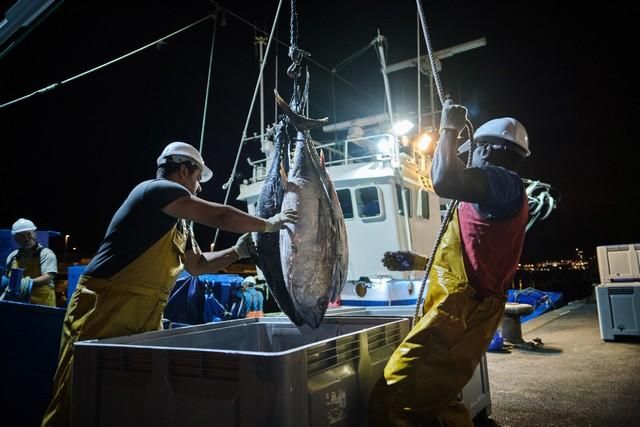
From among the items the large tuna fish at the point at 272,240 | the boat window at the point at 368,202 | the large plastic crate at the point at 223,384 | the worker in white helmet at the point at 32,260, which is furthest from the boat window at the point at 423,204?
the large plastic crate at the point at 223,384

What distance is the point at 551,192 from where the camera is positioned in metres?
3.29

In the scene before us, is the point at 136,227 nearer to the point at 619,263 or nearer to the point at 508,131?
the point at 508,131

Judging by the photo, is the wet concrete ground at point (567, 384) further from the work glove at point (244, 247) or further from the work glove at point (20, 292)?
the work glove at point (20, 292)

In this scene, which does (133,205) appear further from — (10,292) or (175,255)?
(10,292)

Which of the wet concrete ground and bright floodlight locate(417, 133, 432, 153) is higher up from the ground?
bright floodlight locate(417, 133, 432, 153)

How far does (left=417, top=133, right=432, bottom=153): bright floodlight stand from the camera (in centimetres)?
1044

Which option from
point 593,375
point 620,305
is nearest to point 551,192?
point 593,375

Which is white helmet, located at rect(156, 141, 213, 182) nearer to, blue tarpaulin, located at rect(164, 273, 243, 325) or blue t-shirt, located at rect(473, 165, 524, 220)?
blue t-shirt, located at rect(473, 165, 524, 220)

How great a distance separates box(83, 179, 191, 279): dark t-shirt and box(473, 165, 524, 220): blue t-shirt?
144 centimetres

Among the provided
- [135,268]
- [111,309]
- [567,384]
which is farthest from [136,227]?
[567,384]

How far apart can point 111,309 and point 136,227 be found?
426mm

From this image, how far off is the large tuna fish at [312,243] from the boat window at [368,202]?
627 centimetres

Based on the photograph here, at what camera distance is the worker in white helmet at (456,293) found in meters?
1.66

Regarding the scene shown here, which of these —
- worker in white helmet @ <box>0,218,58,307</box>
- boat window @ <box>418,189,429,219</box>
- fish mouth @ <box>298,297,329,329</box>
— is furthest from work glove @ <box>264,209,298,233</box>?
boat window @ <box>418,189,429,219</box>
